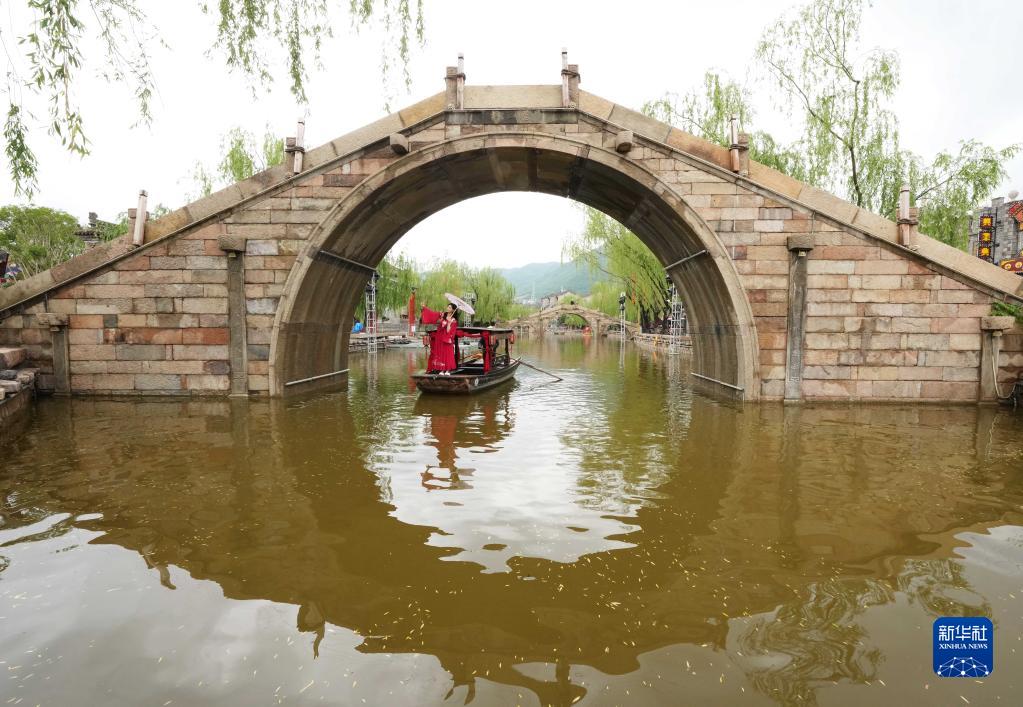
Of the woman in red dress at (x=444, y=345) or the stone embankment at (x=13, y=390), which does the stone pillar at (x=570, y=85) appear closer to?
the woman in red dress at (x=444, y=345)

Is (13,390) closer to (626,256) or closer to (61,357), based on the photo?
(61,357)

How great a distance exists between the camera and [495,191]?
46.4 ft

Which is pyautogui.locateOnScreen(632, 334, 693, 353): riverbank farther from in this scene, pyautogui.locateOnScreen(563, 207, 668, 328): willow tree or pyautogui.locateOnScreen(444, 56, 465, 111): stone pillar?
pyautogui.locateOnScreen(444, 56, 465, 111): stone pillar

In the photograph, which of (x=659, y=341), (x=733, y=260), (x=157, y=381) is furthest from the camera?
(x=659, y=341)

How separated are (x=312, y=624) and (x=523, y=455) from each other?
13.3ft

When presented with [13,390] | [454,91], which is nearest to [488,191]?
[454,91]

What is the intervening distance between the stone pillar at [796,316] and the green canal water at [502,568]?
9.02ft

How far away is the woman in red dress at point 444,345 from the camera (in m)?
12.6

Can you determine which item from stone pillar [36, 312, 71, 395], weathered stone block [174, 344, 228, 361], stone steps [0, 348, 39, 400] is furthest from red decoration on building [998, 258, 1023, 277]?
stone steps [0, 348, 39, 400]

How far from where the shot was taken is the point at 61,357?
10.8 meters

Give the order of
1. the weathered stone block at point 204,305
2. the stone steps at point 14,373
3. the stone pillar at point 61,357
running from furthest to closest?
1. the weathered stone block at point 204,305
2. the stone pillar at point 61,357
3. the stone steps at point 14,373

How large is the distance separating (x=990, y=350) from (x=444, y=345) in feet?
35.4

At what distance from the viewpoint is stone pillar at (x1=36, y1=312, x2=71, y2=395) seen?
35.0 feet

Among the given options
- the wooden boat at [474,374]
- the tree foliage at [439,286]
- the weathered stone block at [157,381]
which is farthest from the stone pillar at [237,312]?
the tree foliage at [439,286]
